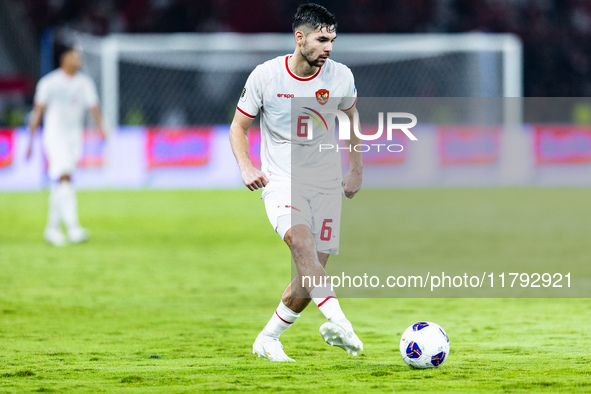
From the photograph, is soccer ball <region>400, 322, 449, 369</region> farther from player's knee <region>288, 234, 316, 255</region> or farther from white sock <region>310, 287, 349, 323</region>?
player's knee <region>288, 234, 316, 255</region>

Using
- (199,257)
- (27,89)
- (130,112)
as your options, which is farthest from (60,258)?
(27,89)

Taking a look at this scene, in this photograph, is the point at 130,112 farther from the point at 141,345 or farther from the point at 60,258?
the point at 141,345

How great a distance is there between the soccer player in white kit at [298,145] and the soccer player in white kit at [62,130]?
7785 millimetres

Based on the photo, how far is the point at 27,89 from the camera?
32.8m

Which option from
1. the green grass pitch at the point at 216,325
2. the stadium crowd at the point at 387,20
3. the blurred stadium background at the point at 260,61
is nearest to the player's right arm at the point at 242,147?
the green grass pitch at the point at 216,325

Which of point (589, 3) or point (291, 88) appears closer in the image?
point (291, 88)

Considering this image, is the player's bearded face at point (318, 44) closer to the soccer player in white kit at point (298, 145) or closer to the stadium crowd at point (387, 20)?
the soccer player in white kit at point (298, 145)

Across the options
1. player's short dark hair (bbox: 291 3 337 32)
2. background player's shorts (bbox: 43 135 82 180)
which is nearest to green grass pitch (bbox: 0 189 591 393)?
background player's shorts (bbox: 43 135 82 180)

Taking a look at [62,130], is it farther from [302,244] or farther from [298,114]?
[302,244]

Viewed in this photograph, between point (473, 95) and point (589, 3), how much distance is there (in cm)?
1079

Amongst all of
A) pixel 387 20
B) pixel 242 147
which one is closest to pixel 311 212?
pixel 242 147

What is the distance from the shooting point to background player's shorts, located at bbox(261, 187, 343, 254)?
20.0 ft

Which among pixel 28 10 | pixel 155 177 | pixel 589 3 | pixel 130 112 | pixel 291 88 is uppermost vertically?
pixel 589 3

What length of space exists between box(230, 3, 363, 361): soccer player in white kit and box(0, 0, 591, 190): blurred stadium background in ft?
52.9
